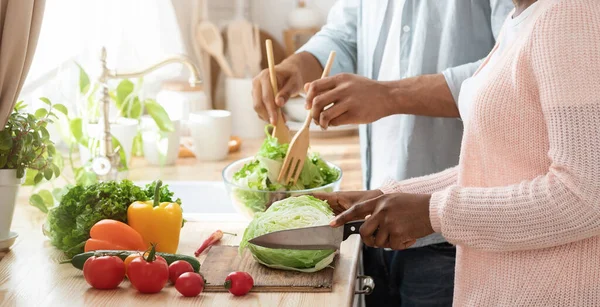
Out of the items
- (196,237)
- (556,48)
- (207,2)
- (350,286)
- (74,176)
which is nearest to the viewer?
(556,48)

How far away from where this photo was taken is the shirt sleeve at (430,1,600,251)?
124 cm

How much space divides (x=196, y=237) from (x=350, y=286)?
473 mm

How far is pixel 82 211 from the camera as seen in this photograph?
172 centimetres

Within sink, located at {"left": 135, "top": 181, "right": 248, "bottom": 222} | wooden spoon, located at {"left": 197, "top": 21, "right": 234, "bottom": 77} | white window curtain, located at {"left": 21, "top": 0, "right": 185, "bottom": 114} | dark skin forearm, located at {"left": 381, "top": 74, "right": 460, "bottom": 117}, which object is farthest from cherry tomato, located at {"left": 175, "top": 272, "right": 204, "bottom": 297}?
wooden spoon, located at {"left": 197, "top": 21, "right": 234, "bottom": 77}

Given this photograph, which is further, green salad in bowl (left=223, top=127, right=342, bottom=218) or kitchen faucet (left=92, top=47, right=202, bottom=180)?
kitchen faucet (left=92, top=47, right=202, bottom=180)

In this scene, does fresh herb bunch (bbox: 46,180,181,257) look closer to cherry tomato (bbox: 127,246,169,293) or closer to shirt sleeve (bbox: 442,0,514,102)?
cherry tomato (bbox: 127,246,169,293)

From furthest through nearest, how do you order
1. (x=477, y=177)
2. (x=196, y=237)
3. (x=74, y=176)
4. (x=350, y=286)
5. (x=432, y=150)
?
(x=74, y=176), (x=432, y=150), (x=196, y=237), (x=350, y=286), (x=477, y=177)

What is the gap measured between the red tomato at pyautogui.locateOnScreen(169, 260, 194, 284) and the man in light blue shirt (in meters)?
0.49

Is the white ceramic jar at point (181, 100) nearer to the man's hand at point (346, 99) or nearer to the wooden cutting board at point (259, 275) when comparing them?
the man's hand at point (346, 99)

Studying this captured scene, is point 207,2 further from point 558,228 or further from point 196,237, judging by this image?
point 558,228

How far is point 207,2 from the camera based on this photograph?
3.69 m

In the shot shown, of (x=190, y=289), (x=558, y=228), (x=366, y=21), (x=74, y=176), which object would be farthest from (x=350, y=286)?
(x=74, y=176)

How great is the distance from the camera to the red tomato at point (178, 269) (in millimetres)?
1571

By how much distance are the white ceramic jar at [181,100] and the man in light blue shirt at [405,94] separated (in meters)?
0.82
